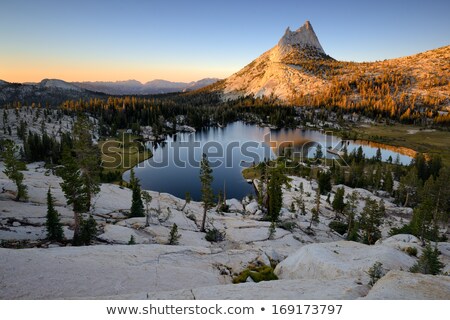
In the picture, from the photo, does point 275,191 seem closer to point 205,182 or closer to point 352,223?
point 205,182

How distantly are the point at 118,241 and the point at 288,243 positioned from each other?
28007 mm

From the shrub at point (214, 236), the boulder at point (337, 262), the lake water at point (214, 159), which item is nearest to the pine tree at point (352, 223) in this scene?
the boulder at point (337, 262)

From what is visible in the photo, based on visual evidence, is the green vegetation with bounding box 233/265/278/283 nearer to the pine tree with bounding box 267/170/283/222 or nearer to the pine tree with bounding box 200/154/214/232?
the pine tree with bounding box 200/154/214/232

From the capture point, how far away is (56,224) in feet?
99.1

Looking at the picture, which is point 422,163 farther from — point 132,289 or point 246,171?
point 132,289

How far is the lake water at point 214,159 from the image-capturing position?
10162 cm

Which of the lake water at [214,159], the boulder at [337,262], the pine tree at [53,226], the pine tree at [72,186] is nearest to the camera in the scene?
the boulder at [337,262]

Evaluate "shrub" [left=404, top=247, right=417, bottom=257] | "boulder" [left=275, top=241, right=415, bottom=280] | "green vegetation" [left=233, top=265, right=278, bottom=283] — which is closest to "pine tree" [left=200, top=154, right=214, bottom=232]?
"green vegetation" [left=233, top=265, right=278, bottom=283]

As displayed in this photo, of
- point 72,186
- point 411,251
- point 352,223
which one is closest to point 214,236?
point 72,186

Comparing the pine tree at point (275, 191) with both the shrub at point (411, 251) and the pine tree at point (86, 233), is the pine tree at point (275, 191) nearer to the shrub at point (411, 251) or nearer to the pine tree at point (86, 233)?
the shrub at point (411, 251)

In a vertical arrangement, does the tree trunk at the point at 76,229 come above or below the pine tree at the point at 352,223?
above

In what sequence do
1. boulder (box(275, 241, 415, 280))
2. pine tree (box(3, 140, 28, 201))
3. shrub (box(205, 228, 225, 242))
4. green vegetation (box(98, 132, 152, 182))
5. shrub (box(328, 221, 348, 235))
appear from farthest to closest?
1. green vegetation (box(98, 132, 152, 182))
2. shrub (box(328, 221, 348, 235))
3. shrub (box(205, 228, 225, 242))
4. pine tree (box(3, 140, 28, 201))
5. boulder (box(275, 241, 415, 280))

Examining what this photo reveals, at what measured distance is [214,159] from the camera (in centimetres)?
13938

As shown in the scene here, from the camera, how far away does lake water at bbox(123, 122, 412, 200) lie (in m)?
102
